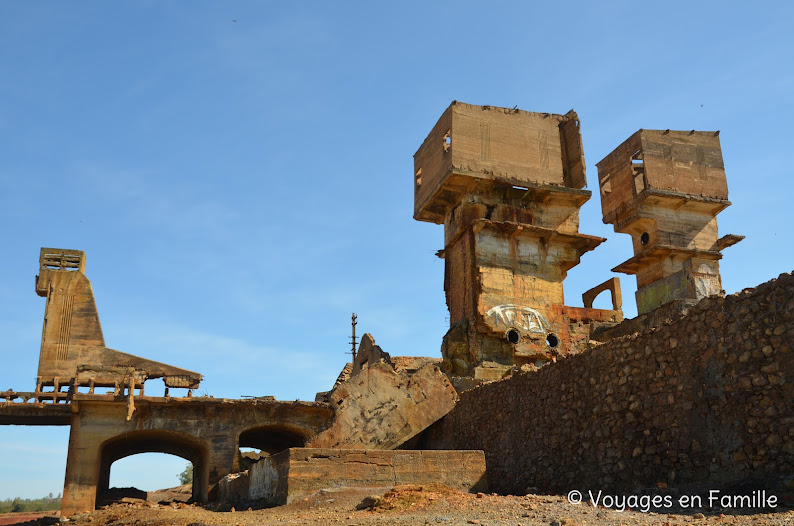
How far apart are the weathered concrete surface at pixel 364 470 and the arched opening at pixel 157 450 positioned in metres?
10.4

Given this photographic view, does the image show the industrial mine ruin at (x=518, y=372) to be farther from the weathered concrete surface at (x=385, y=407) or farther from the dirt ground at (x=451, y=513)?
the dirt ground at (x=451, y=513)

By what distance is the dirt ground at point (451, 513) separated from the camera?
20.0ft

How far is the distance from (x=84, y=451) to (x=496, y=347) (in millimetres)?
13255

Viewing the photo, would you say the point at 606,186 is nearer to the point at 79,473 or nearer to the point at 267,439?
the point at 267,439

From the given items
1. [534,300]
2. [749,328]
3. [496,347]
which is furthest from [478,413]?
[534,300]

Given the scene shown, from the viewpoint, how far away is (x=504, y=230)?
2636cm

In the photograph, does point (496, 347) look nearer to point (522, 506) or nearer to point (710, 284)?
point (710, 284)

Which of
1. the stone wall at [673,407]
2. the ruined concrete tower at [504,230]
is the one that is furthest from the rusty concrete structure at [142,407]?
the ruined concrete tower at [504,230]

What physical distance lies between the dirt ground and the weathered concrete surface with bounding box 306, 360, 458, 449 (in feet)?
13.5

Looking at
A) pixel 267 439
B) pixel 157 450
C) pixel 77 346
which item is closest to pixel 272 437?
pixel 267 439

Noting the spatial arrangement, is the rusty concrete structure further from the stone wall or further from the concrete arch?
the stone wall

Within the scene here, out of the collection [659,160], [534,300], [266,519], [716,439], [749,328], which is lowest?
[266,519]

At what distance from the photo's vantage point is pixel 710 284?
103ft

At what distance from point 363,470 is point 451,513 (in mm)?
2853
